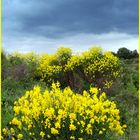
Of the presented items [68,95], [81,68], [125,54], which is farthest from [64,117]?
[125,54]

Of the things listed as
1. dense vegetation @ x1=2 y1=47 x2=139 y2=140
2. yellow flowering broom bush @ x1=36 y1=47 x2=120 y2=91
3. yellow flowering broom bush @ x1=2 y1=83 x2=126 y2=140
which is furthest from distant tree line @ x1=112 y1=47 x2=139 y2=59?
yellow flowering broom bush @ x1=2 y1=83 x2=126 y2=140

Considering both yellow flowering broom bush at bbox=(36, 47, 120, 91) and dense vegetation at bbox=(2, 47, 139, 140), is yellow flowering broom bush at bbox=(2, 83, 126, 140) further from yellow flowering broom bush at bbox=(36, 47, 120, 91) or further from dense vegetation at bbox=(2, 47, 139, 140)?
yellow flowering broom bush at bbox=(36, 47, 120, 91)

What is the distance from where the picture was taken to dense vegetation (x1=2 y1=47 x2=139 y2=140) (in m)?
6.03

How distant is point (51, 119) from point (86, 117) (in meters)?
0.44

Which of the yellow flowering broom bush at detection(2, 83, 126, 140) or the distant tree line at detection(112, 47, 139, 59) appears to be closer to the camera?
the yellow flowering broom bush at detection(2, 83, 126, 140)

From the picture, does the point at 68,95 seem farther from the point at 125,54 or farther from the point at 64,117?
the point at 125,54

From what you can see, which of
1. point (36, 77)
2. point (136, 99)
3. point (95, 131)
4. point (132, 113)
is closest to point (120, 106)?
point (132, 113)

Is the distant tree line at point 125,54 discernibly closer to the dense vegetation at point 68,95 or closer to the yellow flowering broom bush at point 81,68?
the dense vegetation at point 68,95

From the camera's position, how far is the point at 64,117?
19.6ft

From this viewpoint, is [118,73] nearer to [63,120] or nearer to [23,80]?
[23,80]

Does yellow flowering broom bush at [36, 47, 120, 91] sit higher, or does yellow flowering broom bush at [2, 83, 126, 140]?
yellow flowering broom bush at [36, 47, 120, 91]

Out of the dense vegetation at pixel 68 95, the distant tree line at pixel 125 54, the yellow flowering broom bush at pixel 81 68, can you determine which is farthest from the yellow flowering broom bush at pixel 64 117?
the distant tree line at pixel 125 54

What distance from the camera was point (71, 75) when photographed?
13812 mm

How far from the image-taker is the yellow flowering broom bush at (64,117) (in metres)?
5.97
